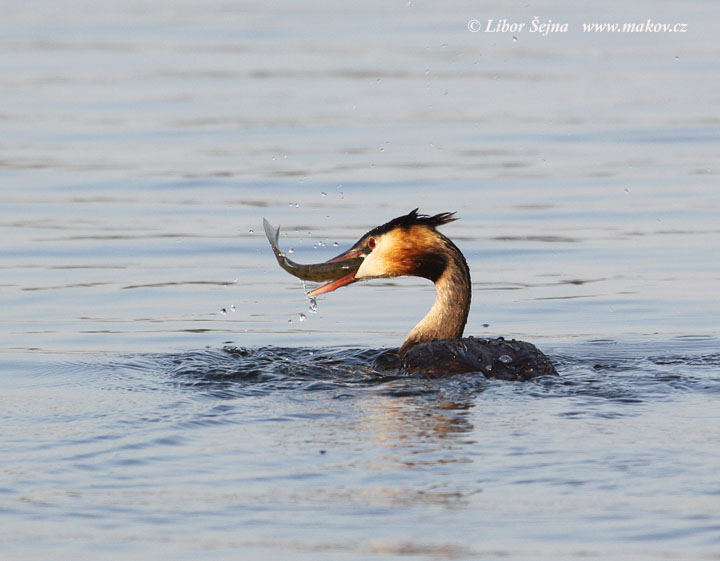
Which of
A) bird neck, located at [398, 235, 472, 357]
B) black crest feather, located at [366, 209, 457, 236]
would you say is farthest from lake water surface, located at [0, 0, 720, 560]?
black crest feather, located at [366, 209, 457, 236]

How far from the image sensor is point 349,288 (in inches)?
493

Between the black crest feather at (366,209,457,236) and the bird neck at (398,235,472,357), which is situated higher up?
the black crest feather at (366,209,457,236)

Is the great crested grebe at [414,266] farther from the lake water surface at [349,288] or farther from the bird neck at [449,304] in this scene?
the lake water surface at [349,288]

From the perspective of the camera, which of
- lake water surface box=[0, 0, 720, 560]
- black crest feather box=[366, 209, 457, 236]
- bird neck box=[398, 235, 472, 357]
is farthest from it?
bird neck box=[398, 235, 472, 357]

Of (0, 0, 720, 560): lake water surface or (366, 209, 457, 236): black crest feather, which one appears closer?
(0, 0, 720, 560): lake water surface

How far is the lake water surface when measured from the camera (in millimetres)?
6242

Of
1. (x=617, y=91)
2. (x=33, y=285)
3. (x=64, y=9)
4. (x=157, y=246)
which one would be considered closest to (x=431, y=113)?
(x=617, y=91)

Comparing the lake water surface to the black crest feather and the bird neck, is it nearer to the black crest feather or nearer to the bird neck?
the bird neck

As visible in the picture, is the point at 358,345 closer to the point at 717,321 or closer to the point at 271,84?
the point at 717,321

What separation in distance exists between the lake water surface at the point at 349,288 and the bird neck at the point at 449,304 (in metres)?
0.48

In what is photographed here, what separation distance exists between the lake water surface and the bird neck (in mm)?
477

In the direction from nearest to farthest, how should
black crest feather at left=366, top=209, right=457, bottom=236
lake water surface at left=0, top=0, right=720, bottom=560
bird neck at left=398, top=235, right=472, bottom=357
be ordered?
lake water surface at left=0, top=0, right=720, bottom=560
black crest feather at left=366, top=209, right=457, bottom=236
bird neck at left=398, top=235, right=472, bottom=357

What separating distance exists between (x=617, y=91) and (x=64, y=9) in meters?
12.4

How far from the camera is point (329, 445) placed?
7109 mm
